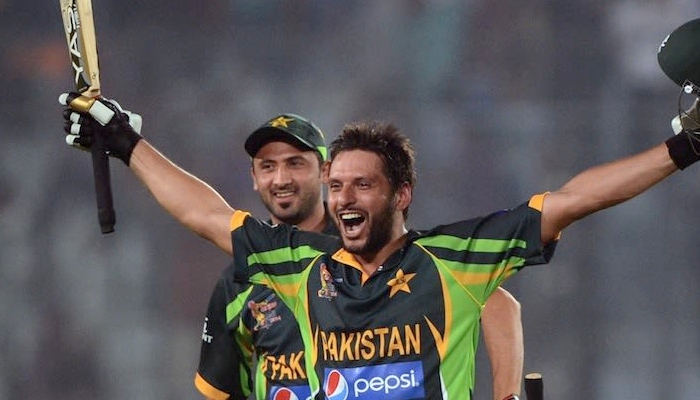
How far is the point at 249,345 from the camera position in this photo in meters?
3.42

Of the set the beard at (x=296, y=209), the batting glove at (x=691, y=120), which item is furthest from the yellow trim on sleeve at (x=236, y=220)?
the batting glove at (x=691, y=120)

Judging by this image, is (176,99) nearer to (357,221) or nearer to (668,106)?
(668,106)

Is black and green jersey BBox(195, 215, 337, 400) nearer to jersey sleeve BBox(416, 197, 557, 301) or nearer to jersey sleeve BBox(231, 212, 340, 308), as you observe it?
jersey sleeve BBox(231, 212, 340, 308)

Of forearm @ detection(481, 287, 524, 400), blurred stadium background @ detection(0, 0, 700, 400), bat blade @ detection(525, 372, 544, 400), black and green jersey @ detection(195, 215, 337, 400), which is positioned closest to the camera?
bat blade @ detection(525, 372, 544, 400)

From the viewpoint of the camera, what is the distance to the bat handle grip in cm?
288

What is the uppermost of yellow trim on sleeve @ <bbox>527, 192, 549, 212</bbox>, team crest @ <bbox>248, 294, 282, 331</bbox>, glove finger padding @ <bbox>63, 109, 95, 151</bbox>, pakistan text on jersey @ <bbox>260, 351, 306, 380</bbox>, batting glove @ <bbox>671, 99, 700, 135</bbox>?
glove finger padding @ <bbox>63, 109, 95, 151</bbox>

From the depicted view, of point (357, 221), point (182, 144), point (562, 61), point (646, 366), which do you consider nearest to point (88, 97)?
point (357, 221)

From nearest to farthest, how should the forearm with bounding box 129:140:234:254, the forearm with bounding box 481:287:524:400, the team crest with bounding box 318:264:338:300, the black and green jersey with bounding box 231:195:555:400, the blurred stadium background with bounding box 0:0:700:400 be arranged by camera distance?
the black and green jersey with bounding box 231:195:555:400, the team crest with bounding box 318:264:338:300, the forearm with bounding box 129:140:234:254, the forearm with bounding box 481:287:524:400, the blurred stadium background with bounding box 0:0:700:400

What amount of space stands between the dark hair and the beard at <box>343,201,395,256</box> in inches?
2.5

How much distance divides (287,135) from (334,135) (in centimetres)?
143

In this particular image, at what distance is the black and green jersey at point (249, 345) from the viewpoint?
3.15m

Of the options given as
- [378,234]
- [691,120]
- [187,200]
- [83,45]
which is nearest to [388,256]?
[378,234]

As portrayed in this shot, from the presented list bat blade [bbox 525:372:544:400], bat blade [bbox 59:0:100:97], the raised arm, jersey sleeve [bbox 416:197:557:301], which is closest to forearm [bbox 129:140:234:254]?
the raised arm

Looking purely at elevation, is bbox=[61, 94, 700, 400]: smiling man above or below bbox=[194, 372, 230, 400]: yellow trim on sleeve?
above
